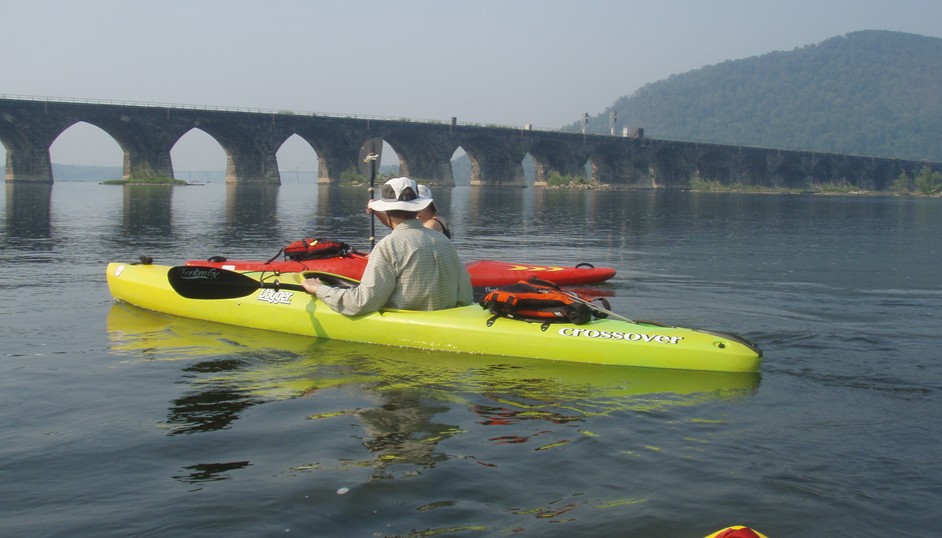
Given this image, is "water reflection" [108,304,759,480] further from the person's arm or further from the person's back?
the person's back

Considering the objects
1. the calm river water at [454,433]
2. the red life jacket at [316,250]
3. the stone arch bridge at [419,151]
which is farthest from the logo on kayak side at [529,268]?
the stone arch bridge at [419,151]

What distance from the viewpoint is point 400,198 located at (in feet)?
27.1

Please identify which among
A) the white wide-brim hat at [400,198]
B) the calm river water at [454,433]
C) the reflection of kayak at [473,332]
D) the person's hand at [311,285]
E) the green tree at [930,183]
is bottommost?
the calm river water at [454,433]

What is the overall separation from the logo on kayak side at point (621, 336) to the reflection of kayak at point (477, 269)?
414 cm

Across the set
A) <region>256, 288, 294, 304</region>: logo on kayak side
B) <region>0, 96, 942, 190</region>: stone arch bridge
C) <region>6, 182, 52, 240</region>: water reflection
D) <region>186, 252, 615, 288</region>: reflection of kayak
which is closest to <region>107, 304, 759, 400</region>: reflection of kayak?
<region>256, 288, 294, 304</region>: logo on kayak side

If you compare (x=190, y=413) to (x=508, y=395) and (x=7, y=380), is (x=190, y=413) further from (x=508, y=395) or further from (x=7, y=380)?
(x=508, y=395)

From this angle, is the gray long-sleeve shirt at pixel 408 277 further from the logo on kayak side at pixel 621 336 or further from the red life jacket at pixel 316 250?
the red life jacket at pixel 316 250

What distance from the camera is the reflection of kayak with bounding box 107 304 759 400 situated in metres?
7.18

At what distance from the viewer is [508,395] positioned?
7074mm

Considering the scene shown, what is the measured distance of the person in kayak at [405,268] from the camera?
823 centimetres

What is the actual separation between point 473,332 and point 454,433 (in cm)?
238

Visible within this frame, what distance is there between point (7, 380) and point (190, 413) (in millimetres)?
2002

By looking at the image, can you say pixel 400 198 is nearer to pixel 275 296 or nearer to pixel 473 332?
pixel 473 332

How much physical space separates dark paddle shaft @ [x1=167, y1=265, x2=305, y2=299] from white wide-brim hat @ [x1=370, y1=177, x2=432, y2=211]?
1963 mm
